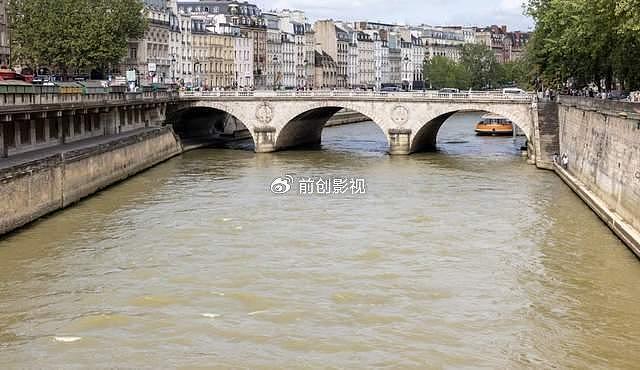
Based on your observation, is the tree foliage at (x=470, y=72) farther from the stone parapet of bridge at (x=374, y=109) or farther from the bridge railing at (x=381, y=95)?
the bridge railing at (x=381, y=95)

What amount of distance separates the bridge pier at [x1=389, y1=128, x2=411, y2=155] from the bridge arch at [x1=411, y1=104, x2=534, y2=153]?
0.44 meters

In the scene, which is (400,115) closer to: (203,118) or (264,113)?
(264,113)

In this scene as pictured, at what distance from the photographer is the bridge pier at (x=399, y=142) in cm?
6150

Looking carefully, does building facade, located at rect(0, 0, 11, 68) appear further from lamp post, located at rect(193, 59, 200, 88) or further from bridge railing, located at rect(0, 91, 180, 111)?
lamp post, located at rect(193, 59, 200, 88)

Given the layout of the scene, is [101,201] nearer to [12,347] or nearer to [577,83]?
[12,347]

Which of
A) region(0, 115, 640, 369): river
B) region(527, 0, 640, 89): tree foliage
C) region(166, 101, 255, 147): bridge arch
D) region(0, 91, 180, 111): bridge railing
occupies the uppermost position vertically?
region(527, 0, 640, 89): tree foliage

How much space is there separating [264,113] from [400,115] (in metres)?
9.08

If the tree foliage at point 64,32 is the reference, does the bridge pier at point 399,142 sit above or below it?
below

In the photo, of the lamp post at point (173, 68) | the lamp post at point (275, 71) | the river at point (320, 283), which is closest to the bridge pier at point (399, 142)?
the river at point (320, 283)

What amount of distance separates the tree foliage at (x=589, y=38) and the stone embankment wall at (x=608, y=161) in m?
2.54

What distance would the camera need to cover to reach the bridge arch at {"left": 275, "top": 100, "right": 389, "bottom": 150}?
63688 mm

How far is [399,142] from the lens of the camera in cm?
6156

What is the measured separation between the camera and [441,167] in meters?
54.1

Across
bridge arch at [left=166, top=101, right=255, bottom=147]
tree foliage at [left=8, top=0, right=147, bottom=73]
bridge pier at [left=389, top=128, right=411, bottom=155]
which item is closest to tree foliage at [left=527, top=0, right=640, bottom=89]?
bridge pier at [left=389, top=128, right=411, bottom=155]
